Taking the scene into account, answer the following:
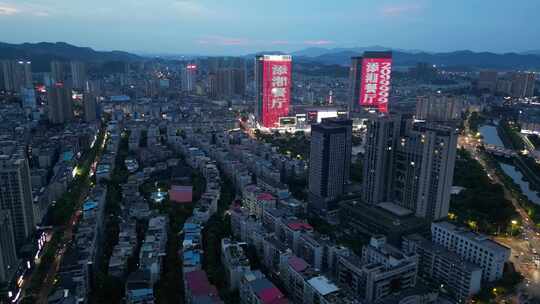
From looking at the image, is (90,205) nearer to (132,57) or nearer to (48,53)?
(48,53)

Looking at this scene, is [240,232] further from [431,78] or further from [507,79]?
[431,78]

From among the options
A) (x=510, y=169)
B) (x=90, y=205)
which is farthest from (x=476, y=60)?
(x=90, y=205)

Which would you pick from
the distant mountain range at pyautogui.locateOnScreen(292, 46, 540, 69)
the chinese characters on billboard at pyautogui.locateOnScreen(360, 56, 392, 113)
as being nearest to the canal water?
the chinese characters on billboard at pyautogui.locateOnScreen(360, 56, 392, 113)

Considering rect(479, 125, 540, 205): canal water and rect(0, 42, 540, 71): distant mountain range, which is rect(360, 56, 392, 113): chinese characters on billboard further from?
rect(0, 42, 540, 71): distant mountain range

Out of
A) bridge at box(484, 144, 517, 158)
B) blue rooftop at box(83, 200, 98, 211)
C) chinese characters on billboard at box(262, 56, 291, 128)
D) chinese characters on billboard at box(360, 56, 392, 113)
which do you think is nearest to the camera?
blue rooftop at box(83, 200, 98, 211)

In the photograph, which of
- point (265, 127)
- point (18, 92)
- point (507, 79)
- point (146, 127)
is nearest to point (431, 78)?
point (507, 79)
